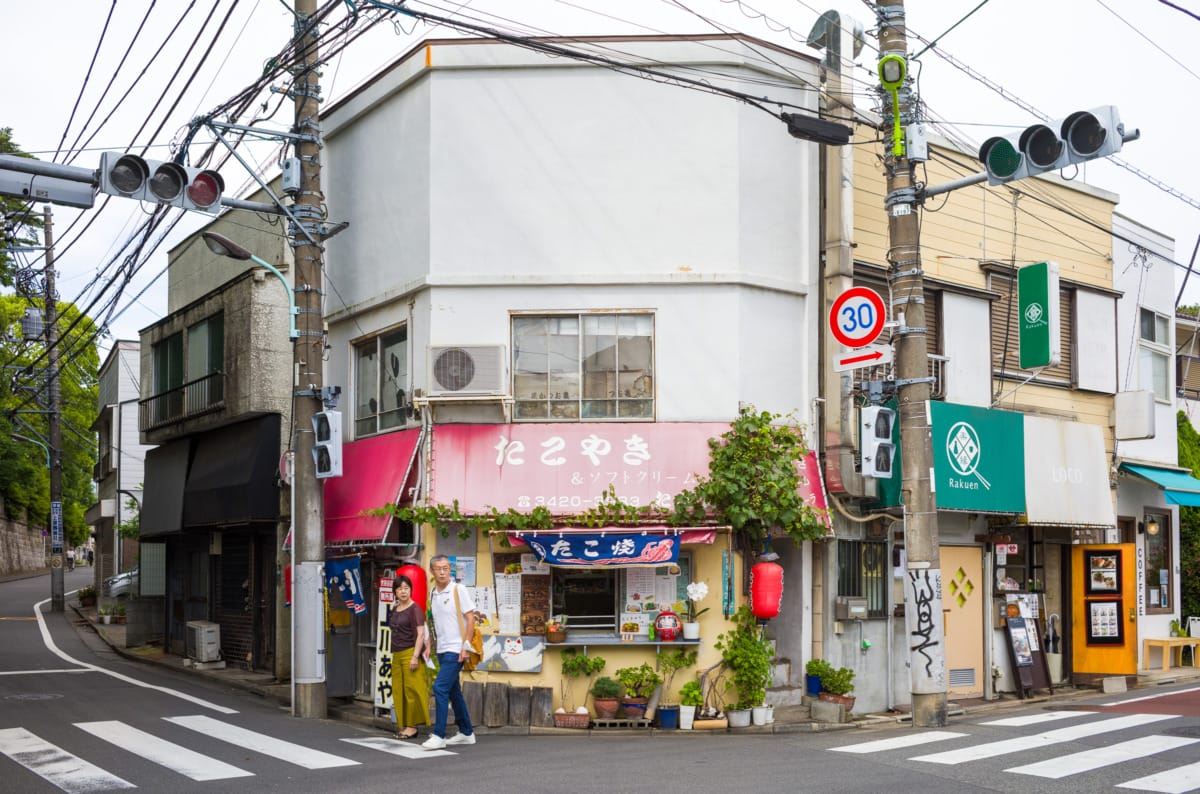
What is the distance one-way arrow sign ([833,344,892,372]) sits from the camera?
1356cm

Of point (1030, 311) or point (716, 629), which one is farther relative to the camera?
point (1030, 311)

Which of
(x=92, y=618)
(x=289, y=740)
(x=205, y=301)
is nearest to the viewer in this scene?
(x=289, y=740)

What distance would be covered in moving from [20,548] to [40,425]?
1128 cm

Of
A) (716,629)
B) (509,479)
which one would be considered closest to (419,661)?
(509,479)

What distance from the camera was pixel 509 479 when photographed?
1458 cm

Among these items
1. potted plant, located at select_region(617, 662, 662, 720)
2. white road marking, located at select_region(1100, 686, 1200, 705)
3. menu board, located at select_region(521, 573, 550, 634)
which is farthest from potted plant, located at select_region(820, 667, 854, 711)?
white road marking, located at select_region(1100, 686, 1200, 705)

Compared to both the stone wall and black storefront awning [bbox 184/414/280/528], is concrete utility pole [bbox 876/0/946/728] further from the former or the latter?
the stone wall

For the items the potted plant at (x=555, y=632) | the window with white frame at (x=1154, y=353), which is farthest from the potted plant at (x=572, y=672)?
the window with white frame at (x=1154, y=353)

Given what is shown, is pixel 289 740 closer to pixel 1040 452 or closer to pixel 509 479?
pixel 509 479

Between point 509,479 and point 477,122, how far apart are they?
477cm

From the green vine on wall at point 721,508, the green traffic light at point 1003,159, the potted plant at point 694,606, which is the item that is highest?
the green traffic light at point 1003,159

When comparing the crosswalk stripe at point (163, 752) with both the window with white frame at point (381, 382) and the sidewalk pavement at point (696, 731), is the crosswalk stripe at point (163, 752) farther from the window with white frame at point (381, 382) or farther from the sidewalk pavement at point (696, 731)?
the window with white frame at point (381, 382)

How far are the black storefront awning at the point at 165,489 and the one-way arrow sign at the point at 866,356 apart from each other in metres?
13.9

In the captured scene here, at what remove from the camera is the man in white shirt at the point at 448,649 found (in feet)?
39.1
